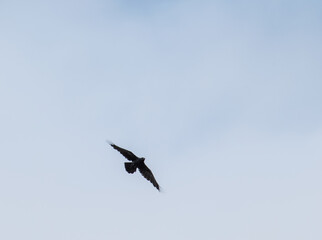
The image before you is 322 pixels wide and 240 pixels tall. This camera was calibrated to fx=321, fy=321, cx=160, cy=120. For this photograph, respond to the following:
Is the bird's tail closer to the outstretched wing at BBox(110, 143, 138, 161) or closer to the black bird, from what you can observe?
the black bird

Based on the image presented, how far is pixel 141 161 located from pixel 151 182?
2.18 meters

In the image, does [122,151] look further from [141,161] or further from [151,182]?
[151,182]

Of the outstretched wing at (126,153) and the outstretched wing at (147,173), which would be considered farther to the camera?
the outstretched wing at (147,173)

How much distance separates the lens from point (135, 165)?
2900 cm

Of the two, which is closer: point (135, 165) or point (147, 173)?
point (135, 165)

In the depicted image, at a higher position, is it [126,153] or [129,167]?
[126,153]

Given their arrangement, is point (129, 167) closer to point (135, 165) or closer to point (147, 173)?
point (135, 165)

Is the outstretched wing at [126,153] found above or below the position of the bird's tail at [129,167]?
above

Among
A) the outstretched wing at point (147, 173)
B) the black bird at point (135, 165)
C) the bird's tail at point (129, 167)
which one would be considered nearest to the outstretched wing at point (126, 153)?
the black bird at point (135, 165)

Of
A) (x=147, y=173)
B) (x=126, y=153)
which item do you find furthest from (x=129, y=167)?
(x=147, y=173)

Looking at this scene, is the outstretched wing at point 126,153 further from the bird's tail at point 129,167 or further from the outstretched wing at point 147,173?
the outstretched wing at point 147,173

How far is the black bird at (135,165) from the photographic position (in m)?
28.6

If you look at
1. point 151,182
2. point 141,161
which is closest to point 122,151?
point 141,161

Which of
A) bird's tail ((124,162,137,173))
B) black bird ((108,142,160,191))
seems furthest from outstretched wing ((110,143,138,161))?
bird's tail ((124,162,137,173))
